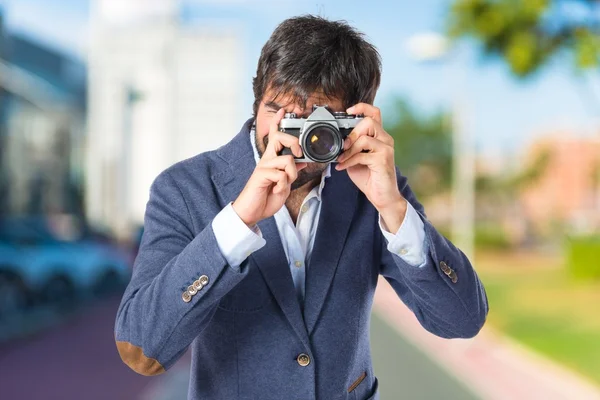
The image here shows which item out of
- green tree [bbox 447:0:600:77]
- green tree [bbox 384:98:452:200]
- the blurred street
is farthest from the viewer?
green tree [bbox 384:98:452:200]

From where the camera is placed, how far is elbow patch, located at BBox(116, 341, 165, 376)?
1.22m

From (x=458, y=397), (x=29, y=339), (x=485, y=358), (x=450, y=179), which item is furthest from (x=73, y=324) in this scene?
(x=450, y=179)

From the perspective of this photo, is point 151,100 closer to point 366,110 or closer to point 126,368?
point 126,368

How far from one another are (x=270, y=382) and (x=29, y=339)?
929 cm

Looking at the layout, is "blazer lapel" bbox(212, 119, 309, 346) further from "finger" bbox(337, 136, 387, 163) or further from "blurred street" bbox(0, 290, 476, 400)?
"blurred street" bbox(0, 290, 476, 400)

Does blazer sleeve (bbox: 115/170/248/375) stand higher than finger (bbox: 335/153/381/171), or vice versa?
finger (bbox: 335/153/381/171)

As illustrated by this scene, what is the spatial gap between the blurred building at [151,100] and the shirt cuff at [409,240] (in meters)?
13.7

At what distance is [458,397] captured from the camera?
5941 millimetres

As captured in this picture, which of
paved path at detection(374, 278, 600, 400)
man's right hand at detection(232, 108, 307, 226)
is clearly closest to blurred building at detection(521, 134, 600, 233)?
paved path at detection(374, 278, 600, 400)

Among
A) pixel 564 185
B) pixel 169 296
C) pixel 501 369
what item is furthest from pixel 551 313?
pixel 564 185

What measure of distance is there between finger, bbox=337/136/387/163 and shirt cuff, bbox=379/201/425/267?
0.34 feet

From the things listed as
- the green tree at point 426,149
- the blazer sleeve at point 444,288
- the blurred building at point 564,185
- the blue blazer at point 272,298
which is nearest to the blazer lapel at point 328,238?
the blue blazer at point 272,298

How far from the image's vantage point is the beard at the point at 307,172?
1.28m

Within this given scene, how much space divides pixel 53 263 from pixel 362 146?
10.2 m
